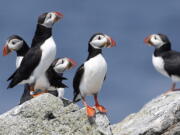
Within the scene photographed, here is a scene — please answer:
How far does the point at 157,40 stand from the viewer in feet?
44.2

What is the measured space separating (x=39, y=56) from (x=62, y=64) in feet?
3.66

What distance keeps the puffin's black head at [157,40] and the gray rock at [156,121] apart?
279 centimetres

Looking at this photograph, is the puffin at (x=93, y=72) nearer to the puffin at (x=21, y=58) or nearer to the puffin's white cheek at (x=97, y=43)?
the puffin's white cheek at (x=97, y=43)

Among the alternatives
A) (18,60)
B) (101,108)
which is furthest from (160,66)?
(18,60)

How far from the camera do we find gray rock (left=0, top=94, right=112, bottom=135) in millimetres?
8109

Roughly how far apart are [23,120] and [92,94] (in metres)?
2.18

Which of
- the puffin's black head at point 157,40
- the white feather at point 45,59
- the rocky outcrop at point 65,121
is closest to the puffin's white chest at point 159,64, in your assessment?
the puffin's black head at point 157,40

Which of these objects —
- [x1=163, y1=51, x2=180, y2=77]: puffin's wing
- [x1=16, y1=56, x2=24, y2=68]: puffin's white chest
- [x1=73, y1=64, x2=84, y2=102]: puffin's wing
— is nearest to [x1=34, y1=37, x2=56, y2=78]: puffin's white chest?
[x1=73, y1=64, x2=84, y2=102]: puffin's wing

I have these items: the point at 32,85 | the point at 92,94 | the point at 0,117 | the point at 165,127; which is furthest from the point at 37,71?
the point at 165,127

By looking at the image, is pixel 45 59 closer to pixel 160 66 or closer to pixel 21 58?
pixel 21 58

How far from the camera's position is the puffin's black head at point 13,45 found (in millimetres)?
11219

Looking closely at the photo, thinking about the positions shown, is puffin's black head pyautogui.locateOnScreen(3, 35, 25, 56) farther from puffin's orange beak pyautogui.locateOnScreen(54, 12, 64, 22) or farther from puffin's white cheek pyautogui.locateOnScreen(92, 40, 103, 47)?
puffin's white cheek pyautogui.locateOnScreen(92, 40, 103, 47)

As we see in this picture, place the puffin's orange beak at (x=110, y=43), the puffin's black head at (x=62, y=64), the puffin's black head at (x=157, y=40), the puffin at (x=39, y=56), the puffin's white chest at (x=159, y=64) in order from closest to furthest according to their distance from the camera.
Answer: the puffin's orange beak at (x=110, y=43)
the puffin at (x=39, y=56)
the puffin's black head at (x=62, y=64)
the puffin's white chest at (x=159, y=64)
the puffin's black head at (x=157, y=40)

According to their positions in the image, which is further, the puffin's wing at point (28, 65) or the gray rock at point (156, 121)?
the puffin's wing at point (28, 65)
